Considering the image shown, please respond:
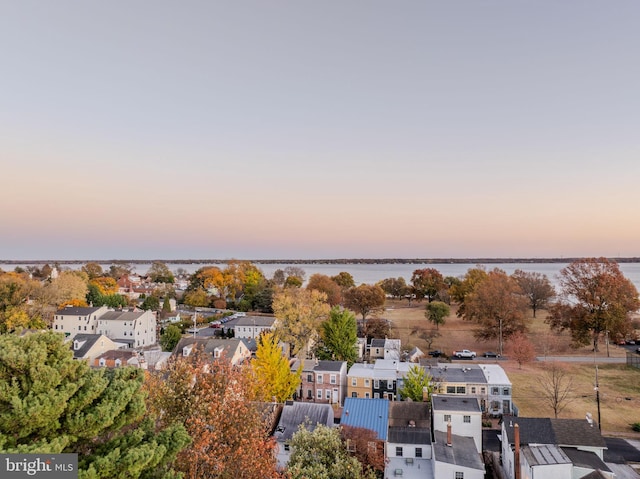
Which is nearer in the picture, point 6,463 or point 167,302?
point 6,463

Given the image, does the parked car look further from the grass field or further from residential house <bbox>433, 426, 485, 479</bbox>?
residential house <bbox>433, 426, 485, 479</bbox>

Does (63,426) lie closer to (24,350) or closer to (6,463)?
(6,463)

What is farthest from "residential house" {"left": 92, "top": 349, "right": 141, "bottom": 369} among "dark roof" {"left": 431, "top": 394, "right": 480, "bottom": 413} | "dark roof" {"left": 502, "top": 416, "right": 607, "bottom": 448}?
"dark roof" {"left": 502, "top": 416, "right": 607, "bottom": 448}

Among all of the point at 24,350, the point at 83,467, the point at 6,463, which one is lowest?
the point at 83,467

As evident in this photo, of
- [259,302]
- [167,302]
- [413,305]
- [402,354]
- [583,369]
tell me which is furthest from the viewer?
[413,305]

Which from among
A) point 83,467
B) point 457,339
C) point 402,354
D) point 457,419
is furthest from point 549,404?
point 83,467

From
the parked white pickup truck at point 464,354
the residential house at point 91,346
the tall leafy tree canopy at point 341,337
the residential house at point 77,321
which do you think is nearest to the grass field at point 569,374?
the parked white pickup truck at point 464,354

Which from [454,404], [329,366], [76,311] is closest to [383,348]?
[329,366]
